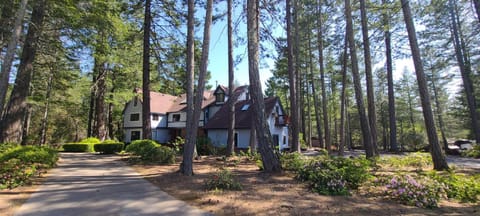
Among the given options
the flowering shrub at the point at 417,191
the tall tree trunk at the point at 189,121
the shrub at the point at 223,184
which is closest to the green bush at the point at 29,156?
the tall tree trunk at the point at 189,121

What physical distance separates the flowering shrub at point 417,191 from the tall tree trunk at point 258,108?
298 cm

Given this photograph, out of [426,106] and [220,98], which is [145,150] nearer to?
[426,106]

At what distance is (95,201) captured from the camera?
4727mm

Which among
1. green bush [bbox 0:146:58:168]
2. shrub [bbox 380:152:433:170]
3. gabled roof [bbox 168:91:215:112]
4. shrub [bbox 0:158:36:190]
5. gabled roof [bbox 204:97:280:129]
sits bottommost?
shrub [bbox 380:152:433:170]

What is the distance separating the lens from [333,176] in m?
5.70

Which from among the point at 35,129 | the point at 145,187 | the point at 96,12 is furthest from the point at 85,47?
the point at 35,129

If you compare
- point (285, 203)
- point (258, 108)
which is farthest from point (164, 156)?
point (285, 203)

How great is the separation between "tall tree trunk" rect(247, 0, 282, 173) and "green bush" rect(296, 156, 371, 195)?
3.15 ft

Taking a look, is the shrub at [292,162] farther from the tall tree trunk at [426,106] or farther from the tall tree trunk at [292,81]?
the tall tree trunk at [426,106]

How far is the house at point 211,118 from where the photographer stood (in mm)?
20438

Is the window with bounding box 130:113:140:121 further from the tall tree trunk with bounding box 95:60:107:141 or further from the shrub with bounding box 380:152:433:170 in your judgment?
the shrub with bounding box 380:152:433:170

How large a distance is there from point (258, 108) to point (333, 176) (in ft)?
9.58

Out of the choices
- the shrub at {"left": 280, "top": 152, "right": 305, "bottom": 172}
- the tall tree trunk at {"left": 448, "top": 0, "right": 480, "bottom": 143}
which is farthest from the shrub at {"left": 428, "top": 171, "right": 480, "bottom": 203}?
the tall tree trunk at {"left": 448, "top": 0, "right": 480, "bottom": 143}

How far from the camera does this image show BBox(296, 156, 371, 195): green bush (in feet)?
17.7
